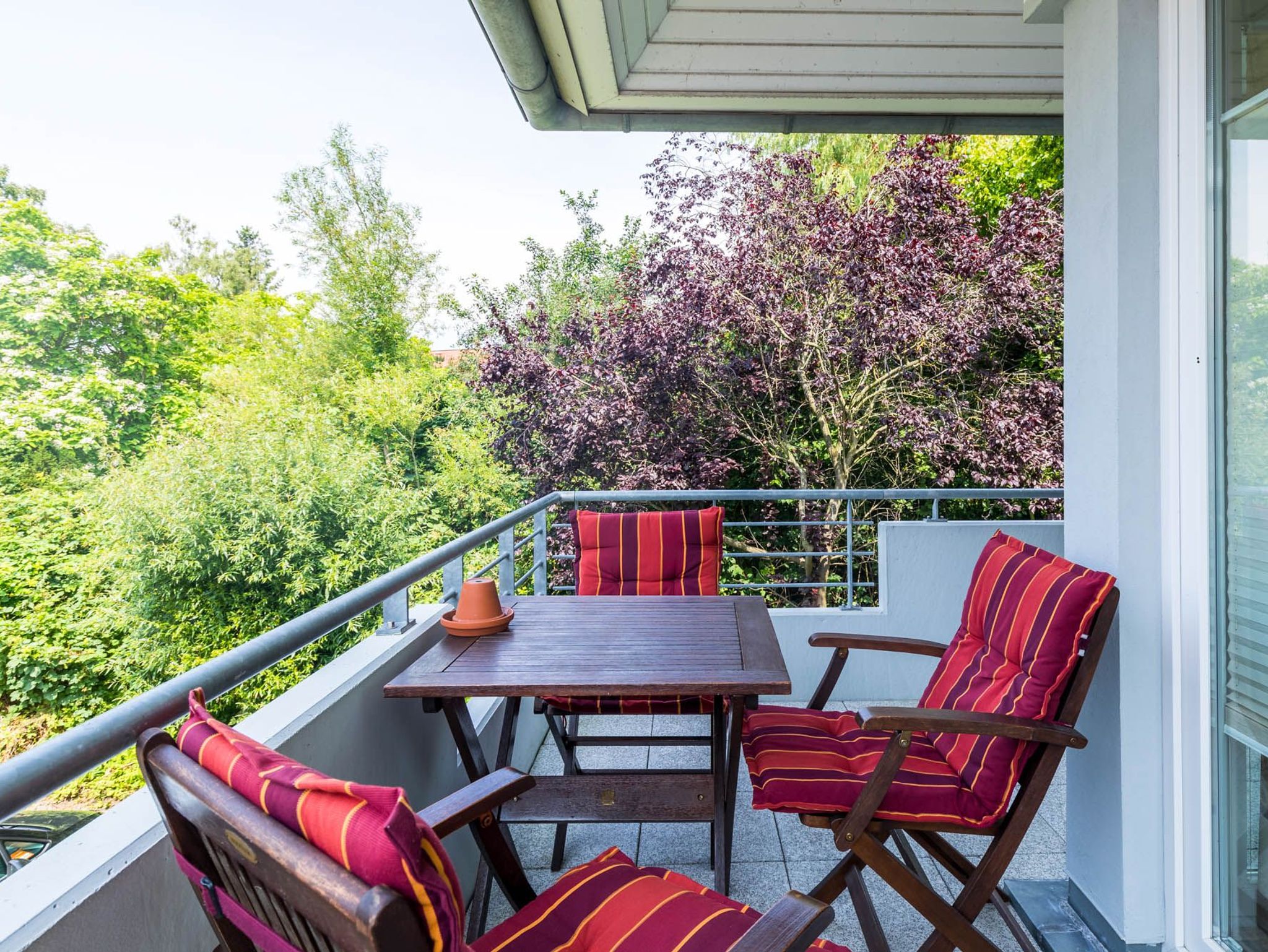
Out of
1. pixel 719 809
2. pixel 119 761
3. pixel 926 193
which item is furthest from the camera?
pixel 119 761

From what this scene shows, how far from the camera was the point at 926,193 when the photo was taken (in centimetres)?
725

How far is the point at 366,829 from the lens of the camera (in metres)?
0.68

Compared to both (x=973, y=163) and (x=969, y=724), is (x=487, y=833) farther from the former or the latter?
(x=973, y=163)

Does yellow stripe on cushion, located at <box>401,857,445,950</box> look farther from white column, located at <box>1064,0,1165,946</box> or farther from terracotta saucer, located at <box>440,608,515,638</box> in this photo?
white column, located at <box>1064,0,1165,946</box>

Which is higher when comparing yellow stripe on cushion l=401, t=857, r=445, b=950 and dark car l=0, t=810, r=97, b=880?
yellow stripe on cushion l=401, t=857, r=445, b=950

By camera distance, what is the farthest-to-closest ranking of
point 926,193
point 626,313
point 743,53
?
point 626,313, point 926,193, point 743,53

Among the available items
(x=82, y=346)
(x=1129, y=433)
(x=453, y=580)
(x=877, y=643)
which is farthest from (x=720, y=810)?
(x=82, y=346)

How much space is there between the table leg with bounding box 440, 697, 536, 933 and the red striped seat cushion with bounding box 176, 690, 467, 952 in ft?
1.77

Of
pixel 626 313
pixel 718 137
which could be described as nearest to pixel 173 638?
pixel 626 313

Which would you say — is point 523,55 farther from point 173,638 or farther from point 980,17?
point 173,638

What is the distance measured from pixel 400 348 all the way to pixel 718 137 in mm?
9041

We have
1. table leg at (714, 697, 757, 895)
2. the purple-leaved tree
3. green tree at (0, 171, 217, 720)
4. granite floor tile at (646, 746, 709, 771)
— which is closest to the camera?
table leg at (714, 697, 757, 895)

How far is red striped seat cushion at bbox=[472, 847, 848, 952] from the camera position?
1.21 meters

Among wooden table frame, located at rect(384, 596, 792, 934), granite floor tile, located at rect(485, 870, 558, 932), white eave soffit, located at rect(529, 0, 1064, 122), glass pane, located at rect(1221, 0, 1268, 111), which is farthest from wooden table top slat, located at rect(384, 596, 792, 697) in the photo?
white eave soffit, located at rect(529, 0, 1064, 122)
